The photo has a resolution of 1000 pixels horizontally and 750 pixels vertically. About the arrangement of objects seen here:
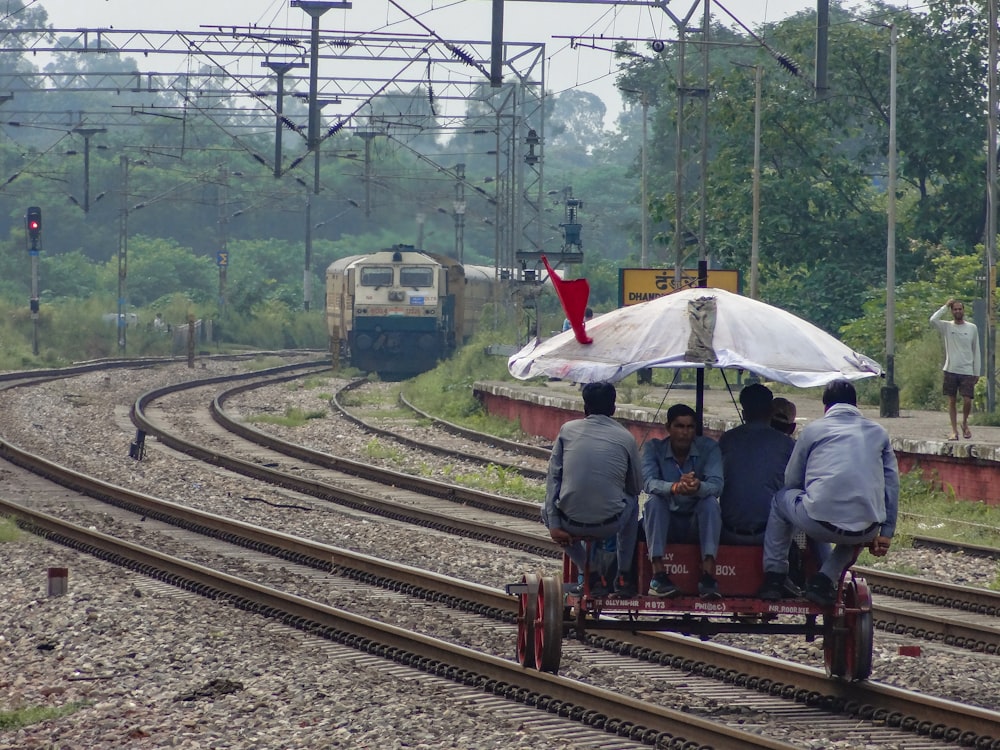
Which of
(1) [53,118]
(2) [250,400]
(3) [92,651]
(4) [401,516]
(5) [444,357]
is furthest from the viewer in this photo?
(1) [53,118]

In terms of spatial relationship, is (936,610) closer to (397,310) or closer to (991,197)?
(991,197)

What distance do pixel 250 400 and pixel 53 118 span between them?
10350 centimetres

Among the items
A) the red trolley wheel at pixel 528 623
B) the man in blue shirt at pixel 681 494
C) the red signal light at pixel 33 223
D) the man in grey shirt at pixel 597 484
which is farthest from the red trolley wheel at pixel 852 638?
the red signal light at pixel 33 223

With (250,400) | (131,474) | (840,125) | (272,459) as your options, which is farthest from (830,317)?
(131,474)

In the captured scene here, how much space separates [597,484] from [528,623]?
0.93 metres

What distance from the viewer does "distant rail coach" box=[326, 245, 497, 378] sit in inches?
1551

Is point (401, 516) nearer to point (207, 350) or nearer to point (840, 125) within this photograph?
point (840, 125)

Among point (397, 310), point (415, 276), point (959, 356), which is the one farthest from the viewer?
point (415, 276)

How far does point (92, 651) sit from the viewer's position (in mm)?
8875

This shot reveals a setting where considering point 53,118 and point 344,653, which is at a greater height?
point 53,118

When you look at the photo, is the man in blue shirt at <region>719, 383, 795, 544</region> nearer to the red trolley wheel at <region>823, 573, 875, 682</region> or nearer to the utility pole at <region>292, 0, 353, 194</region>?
the red trolley wheel at <region>823, 573, 875, 682</region>

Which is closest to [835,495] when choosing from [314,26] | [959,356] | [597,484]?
[597,484]

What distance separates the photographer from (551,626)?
796cm

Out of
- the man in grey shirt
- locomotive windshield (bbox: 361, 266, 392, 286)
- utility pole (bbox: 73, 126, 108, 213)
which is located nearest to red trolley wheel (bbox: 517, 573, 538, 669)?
the man in grey shirt
